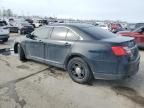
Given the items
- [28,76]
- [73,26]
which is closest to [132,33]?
[73,26]

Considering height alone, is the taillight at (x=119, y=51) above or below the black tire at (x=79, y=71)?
above

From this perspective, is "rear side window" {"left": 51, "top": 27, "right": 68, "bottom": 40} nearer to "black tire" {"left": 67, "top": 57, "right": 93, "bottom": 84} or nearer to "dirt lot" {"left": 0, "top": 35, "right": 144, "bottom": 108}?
"black tire" {"left": 67, "top": 57, "right": 93, "bottom": 84}

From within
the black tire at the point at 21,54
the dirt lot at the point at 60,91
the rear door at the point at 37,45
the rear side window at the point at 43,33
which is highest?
the rear side window at the point at 43,33

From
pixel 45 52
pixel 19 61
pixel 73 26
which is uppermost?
pixel 73 26

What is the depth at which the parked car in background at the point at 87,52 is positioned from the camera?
4.75 meters

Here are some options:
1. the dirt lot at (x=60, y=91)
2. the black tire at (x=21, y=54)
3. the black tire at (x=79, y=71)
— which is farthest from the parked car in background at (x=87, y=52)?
the black tire at (x=21, y=54)

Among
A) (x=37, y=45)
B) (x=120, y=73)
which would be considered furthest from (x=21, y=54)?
(x=120, y=73)

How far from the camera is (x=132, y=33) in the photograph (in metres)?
11.5

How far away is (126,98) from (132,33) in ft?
25.4

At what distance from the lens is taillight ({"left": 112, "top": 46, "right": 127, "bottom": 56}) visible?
4.66 metres

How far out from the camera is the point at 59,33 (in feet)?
19.4

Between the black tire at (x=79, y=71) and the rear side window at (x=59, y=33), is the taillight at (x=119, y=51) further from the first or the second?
the rear side window at (x=59, y=33)

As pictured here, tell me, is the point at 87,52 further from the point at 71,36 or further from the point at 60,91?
the point at 60,91

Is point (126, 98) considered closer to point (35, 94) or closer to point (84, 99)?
point (84, 99)
